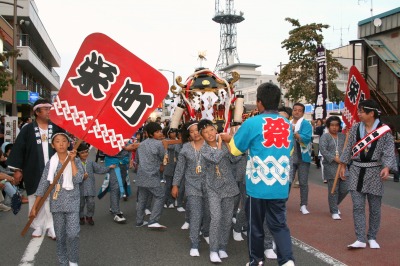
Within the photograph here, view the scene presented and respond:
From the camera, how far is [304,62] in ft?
77.0

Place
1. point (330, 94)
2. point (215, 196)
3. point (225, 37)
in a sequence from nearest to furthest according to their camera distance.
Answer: point (215, 196), point (330, 94), point (225, 37)

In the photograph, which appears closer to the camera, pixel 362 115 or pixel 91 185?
pixel 362 115

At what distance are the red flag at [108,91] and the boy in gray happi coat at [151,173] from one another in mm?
2153

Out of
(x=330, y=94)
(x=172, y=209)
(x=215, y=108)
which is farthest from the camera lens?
(x=330, y=94)

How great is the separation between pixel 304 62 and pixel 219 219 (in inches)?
777

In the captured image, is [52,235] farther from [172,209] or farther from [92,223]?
[172,209]

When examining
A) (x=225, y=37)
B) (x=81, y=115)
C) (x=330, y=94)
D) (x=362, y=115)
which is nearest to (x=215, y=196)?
(x=81, y=115)

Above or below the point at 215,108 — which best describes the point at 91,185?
below

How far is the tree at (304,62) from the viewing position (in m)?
22.9

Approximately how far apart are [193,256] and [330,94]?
20489 millimetres

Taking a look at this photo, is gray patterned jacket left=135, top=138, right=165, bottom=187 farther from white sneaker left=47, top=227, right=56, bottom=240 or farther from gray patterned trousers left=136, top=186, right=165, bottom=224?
white sneaker left=47, top=227, right=56, bottom=240

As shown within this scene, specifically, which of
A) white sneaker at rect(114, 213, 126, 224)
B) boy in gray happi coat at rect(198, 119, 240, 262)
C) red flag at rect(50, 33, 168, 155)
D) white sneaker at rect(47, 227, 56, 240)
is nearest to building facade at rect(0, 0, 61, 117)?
white sneaker at rect(114, 213, 126, 224)

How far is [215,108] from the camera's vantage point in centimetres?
786

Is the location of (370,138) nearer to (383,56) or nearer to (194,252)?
(194,252)
